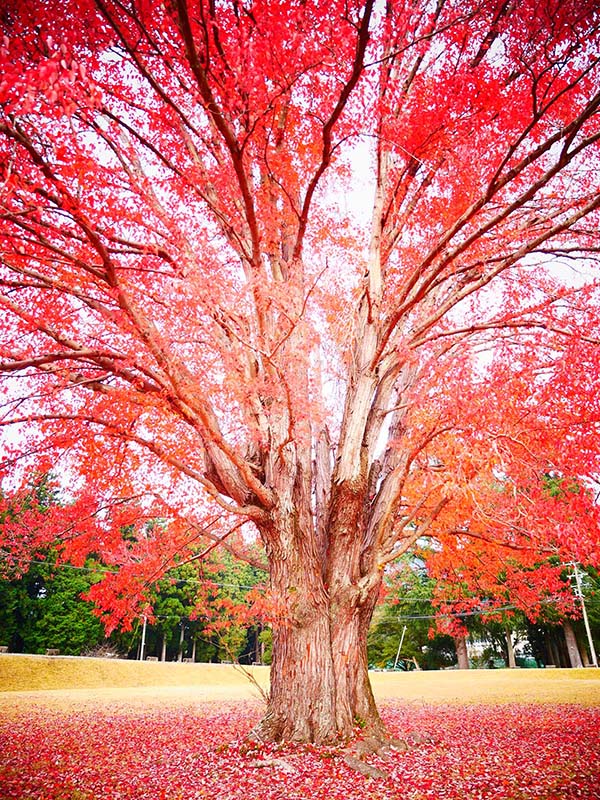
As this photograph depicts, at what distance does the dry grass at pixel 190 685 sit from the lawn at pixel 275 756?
56.6 inches

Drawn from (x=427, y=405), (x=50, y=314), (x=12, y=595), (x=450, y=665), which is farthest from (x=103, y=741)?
(x=450, y=665)

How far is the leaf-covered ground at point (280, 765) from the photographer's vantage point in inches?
177

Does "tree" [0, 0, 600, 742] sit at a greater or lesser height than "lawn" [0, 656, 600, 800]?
greater

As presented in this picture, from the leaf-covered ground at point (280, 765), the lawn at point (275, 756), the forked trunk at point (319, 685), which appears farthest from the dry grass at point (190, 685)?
the forked trunk at point (319, 685)

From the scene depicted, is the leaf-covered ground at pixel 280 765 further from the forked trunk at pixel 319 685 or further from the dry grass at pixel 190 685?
the dry grass at pixel 190 685

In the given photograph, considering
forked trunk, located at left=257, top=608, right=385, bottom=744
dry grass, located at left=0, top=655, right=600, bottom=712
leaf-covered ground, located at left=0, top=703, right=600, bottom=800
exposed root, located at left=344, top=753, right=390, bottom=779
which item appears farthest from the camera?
dry grass, located at left=0, top=655, right=600, bottom=712

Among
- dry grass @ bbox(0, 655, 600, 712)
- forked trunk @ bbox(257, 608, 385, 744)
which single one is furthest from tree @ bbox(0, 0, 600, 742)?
dry grass @ bbox(0, 655, 600, 712)

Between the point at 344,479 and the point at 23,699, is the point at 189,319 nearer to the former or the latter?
the point at 344,479

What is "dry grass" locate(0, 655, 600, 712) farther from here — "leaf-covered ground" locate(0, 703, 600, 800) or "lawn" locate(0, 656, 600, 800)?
"leaf-covered ground" locate(0, 703, 600, 800)

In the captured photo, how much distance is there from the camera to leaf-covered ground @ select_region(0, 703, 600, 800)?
4.50m

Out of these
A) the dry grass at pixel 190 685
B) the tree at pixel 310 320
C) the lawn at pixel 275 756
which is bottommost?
the dry grass at pixel 190 685

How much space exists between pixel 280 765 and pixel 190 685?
74.1 ft

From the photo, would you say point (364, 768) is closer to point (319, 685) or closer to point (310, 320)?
point (319, 685)

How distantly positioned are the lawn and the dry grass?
144 cm
